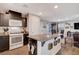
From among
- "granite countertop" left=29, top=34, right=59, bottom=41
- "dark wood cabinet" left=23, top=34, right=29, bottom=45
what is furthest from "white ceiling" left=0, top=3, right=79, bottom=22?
"dark wood cabinet" left=23, top=34, right=29, bottom=45

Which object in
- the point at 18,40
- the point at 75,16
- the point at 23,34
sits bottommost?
the point at 18,40

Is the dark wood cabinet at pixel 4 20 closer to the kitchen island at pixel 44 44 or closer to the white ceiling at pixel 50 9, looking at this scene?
the white ceiling at pixel 50 9

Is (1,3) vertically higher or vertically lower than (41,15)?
higher

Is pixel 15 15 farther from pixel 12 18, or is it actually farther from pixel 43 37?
pixel 43 37

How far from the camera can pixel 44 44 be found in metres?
1.65

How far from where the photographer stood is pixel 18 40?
169 centimetres

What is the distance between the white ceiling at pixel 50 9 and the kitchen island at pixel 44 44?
36cm

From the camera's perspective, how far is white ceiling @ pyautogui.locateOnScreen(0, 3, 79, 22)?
1.60 meters

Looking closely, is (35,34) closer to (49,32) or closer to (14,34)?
(49,32)

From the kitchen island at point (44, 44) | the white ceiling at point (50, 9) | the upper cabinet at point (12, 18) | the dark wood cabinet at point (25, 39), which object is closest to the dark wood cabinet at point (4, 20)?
the upper cabinet at point (12, 18)

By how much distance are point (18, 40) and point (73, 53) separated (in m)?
1.08

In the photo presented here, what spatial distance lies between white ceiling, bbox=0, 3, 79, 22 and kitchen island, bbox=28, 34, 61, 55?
356 millimetres

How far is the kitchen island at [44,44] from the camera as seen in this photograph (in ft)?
5.38
